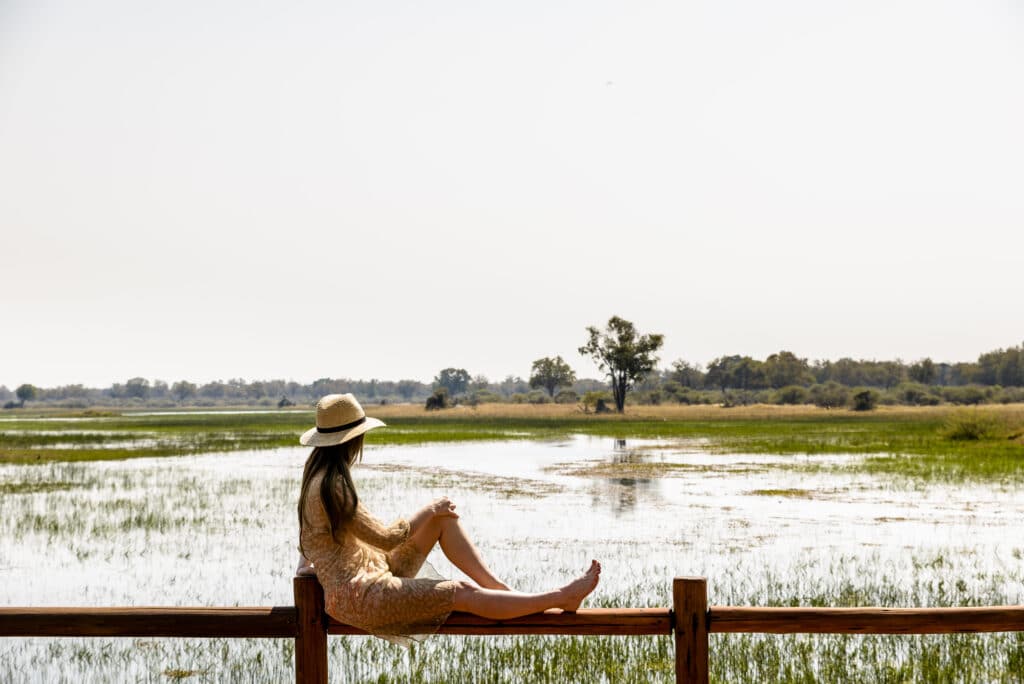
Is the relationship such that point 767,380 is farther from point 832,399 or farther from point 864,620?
point 864,620

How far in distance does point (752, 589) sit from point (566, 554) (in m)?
3.42

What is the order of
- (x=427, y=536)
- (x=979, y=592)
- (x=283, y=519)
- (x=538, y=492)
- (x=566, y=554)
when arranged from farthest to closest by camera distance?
(x=538, y=492), (x=283, y=519), (x=566, y=554), (x=979, y=592), (x=427, y=536)

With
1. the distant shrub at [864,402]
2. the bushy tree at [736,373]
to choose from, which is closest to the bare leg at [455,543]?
the distant shrub at [864,402]

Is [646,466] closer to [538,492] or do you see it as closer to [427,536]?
[538,492]

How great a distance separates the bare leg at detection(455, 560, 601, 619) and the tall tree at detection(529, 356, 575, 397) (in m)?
144

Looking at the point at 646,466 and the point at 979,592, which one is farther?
the point at 646,466

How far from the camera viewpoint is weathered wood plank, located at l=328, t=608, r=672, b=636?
4.84m

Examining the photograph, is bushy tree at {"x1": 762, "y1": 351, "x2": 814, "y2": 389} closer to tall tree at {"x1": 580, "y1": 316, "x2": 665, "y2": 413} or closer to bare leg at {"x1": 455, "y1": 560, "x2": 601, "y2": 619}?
tall tree at {"x1": 580, "y1": 316, "x2": 665, "y2": 413}

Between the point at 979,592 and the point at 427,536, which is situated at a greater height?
the point at 427,536

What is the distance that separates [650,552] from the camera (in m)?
14.8

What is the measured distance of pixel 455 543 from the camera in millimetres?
5203

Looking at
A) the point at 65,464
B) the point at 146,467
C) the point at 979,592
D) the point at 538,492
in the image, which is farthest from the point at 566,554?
the point at 65,464

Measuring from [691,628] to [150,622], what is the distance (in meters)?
2.49

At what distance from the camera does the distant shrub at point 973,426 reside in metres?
38.4
